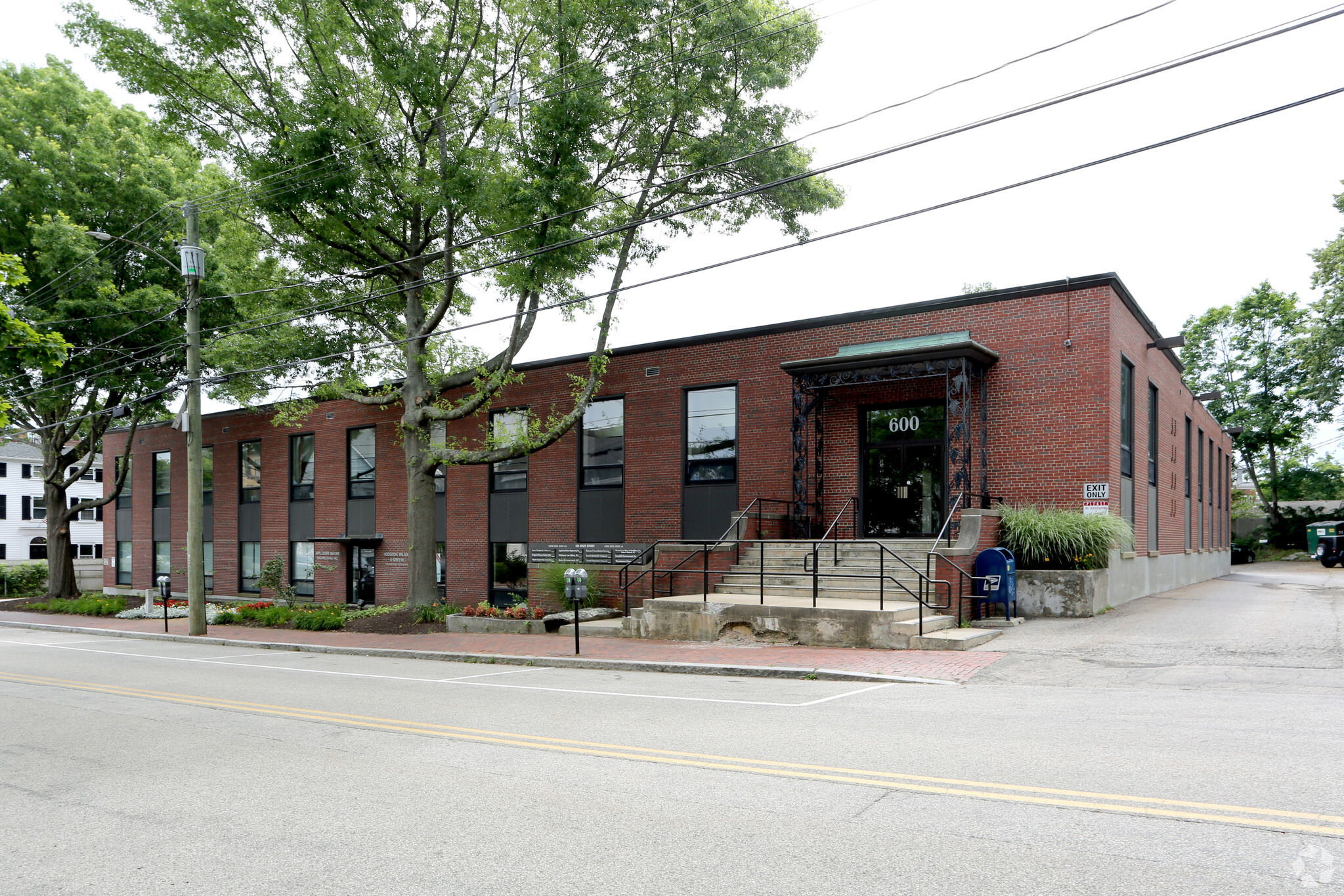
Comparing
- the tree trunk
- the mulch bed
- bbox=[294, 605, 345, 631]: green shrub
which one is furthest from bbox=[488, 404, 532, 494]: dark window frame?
the tree trunk

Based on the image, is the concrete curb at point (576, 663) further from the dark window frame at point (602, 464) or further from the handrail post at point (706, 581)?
the dark window frame at point (602, 464)

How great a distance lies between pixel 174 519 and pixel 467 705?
97.5 feet

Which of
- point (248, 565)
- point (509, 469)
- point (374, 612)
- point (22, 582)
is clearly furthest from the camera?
point (22, 582)

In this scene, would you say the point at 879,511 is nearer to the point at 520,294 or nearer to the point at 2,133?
the point at 520,294

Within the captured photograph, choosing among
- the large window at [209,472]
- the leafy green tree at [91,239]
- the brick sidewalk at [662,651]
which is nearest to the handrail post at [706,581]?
the brick sidewalk at [662,651]

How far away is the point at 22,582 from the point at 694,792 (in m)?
46.1

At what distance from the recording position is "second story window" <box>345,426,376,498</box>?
27.8 meters

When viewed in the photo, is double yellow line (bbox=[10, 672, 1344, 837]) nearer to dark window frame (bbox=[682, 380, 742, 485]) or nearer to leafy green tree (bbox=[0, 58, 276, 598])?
dark window frame (bbox=[682, 380, 742, 485])

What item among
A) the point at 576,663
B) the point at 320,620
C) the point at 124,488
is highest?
the point at 124,488

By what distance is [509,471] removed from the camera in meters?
24.7

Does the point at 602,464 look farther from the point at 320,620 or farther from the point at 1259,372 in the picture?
the point at 1259,372

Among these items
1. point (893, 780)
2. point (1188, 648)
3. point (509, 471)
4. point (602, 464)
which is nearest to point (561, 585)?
point (602, 464)

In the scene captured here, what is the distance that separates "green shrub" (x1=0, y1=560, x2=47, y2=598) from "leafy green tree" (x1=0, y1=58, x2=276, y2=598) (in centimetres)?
1505

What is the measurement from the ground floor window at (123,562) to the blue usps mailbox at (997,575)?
34.8 meters
